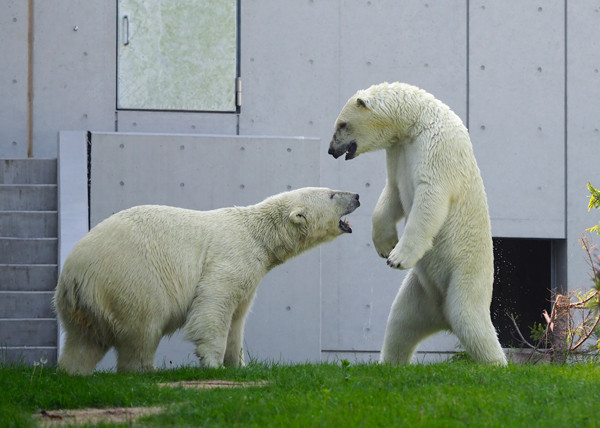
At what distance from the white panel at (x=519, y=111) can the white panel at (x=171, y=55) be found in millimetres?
3358

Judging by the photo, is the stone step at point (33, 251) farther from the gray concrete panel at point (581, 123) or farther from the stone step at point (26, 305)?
the gray concrete panel at point (581, 123)

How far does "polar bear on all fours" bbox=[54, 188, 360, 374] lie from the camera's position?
6.53 meters

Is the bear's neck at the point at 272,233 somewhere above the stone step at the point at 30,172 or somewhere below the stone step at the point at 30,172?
below

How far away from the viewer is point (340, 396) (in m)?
5.16

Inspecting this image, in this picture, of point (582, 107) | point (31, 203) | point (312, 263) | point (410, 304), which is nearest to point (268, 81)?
point (312, 263)

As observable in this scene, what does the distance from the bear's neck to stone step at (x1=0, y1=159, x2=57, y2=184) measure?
13.0 feet

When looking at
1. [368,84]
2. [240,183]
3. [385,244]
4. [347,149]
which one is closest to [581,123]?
[368,84]

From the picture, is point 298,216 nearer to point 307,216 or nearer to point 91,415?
point 307,216

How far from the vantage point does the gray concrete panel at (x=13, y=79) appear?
11570 millimetres

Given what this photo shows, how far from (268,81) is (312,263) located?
2629 mm

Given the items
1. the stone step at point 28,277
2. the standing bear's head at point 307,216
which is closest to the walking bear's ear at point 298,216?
the standing bear's head at point 307,216

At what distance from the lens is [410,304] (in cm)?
719

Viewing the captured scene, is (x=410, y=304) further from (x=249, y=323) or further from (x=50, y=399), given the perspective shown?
(x=249, y=323)

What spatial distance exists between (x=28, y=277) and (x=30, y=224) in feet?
2.40
